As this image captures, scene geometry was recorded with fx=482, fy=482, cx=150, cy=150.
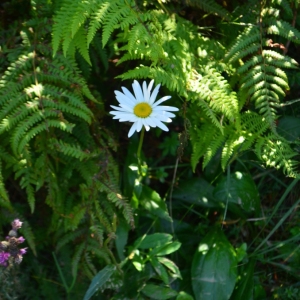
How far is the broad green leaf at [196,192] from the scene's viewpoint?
260cm

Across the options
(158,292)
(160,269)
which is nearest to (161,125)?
(160,269)

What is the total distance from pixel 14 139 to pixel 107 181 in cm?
50

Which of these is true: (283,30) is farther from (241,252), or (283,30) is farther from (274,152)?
(241,252)

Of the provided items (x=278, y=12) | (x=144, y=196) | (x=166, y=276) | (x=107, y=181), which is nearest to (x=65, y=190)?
(x=107, y=181)

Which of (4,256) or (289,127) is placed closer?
(4,256)

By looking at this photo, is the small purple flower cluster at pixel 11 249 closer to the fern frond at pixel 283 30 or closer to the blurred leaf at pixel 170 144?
the blurred leaf at pixel 170 144

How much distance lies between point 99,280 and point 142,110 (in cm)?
78

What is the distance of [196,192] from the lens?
8.58ft

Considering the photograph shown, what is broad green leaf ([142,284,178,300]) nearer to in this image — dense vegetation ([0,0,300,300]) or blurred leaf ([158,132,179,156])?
dense vegetation ([0,0,300,300])

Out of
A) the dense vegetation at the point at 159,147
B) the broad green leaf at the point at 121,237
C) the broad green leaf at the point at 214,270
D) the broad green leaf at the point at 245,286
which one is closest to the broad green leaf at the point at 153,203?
the dense vegetation at the point at 159,147

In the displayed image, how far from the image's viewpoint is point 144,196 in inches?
97.3

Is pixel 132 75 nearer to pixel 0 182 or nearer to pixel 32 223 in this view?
pixel 0 182

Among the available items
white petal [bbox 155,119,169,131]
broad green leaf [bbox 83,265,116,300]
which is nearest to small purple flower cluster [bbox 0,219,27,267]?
broad green leaf [bbox 83,265,116,300]

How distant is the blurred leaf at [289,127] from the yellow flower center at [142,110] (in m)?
0.80
